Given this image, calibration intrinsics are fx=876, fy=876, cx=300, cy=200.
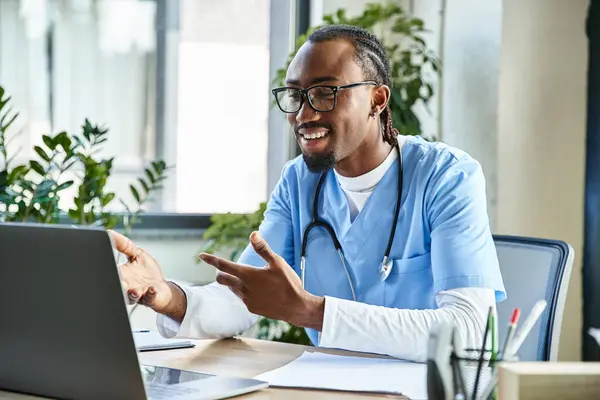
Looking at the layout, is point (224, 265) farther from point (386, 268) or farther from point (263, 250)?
point (386, 268)

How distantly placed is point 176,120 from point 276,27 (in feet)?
1.74

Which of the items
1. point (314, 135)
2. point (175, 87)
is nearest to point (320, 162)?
point (314, 135)

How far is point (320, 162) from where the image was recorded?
1.72m

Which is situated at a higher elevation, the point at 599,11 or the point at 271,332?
the point at 599,11

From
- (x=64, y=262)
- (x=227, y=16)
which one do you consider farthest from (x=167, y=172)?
(x=64, y=262)

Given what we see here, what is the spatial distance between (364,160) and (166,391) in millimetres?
785

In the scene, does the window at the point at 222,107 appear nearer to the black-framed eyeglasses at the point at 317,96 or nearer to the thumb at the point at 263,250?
the black-framed eyeglasses at the point at 317,96

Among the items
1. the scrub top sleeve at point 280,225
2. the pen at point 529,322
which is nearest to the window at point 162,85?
the scrub top sleeve at point 280,225

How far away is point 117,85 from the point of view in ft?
10.6

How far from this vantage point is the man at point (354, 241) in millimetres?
1387

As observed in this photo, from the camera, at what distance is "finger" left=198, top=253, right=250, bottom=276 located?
1309mm

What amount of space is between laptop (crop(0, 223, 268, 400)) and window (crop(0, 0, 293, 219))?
210 cm

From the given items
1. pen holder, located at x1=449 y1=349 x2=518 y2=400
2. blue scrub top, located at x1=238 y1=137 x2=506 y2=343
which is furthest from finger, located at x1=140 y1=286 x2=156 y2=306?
pen holder, located at x1=449 y1=349 x2=518 y2=400

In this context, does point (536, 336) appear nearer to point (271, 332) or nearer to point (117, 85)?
point (271, 332)
